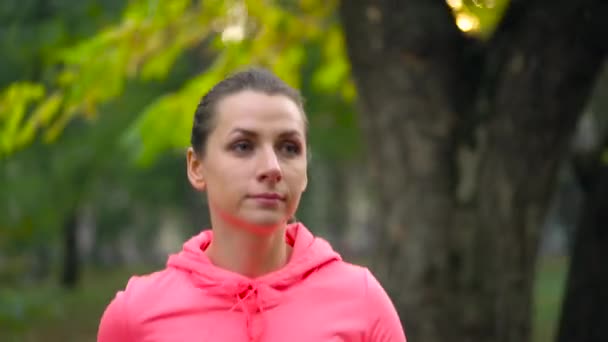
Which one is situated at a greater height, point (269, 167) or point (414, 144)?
point (414, 144)

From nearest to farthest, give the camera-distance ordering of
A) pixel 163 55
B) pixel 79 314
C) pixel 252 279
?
pixel 252 279 → pixel 163 55 → pixel 79 314

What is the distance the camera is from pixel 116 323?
3186 millimetres

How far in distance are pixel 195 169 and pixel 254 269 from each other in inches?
11.8

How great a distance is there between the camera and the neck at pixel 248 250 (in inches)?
124

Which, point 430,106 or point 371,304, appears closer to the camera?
point 371,304

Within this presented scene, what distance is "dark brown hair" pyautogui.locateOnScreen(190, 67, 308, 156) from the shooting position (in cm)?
315

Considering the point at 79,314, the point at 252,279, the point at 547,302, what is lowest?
the point at 252,279

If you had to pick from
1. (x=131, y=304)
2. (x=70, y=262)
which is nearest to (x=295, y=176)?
(x=131, y=304)

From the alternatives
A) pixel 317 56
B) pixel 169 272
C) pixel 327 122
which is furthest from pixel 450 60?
pixel 327 122

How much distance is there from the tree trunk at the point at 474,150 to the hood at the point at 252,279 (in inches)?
159

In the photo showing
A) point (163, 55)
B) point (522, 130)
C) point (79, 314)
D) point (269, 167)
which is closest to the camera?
point (269, 167)

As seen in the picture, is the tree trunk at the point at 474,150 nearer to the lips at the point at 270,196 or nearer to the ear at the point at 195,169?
the ear at the point at 195,169

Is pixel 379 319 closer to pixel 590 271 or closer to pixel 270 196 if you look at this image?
pixel 270 196

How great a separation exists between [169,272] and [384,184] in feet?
14.0
